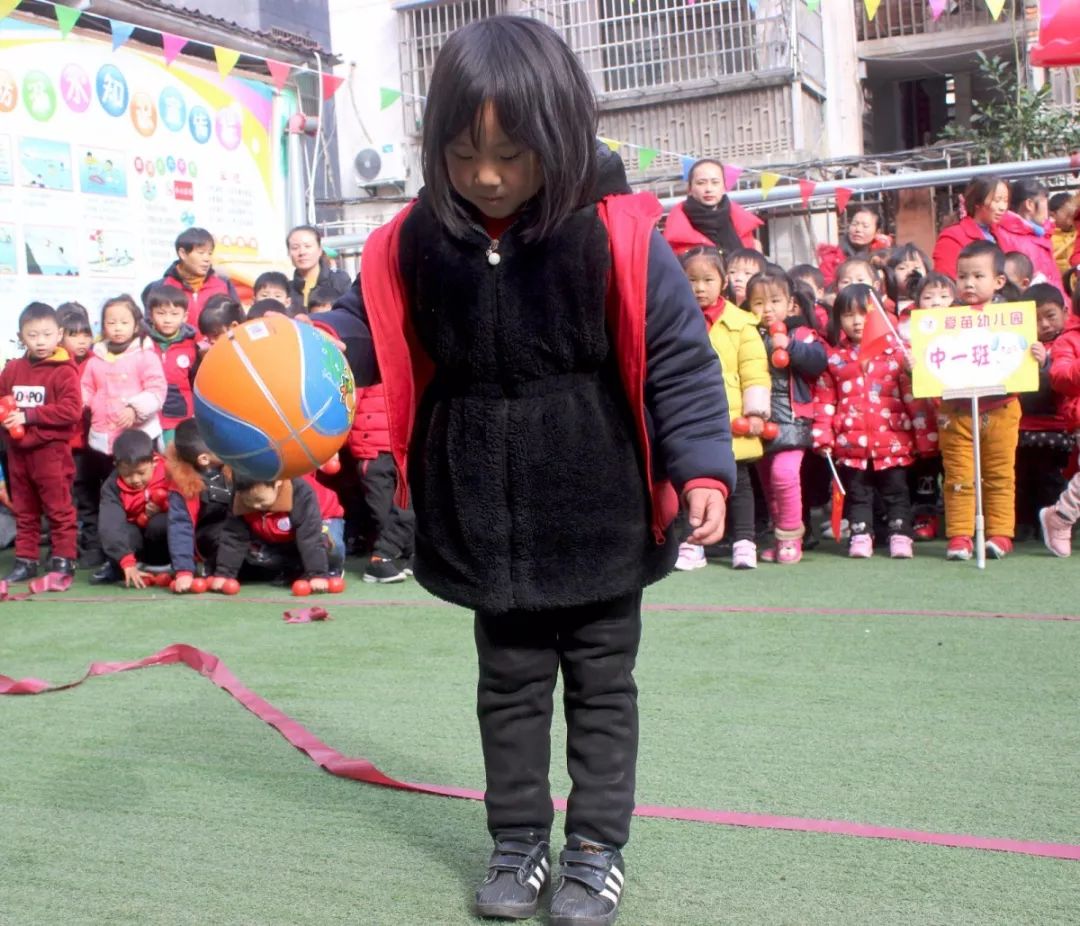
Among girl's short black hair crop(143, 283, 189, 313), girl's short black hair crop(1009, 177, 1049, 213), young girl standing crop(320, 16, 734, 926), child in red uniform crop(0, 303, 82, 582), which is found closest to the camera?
young girl standing crop(320, 16, 734, 926)

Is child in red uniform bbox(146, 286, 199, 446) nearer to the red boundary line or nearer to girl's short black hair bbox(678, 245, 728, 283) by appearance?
the red boundary line

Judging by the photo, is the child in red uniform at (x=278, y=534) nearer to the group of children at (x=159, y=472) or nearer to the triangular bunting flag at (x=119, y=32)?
the group of children at (x=159, y=472)

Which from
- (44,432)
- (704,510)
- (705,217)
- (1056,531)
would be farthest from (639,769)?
(705,217)

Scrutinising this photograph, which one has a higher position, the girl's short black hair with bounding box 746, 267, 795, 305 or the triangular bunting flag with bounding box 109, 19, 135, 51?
the triangular bunting flag with bounding box 109, 19, 135, 51

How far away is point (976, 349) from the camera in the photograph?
20.2 ft

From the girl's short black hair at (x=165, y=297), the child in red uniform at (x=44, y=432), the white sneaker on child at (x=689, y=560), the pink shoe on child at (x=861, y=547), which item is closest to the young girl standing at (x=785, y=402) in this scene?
the pink shoe on child at (x=861, y=547)

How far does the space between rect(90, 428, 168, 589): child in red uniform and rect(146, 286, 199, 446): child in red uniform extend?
0.42 meters

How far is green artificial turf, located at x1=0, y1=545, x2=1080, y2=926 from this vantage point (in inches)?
101

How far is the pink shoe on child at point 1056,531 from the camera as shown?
6.29m

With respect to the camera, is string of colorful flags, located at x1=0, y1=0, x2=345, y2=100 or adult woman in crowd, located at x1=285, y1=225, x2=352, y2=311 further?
string of colorful flags, located at x1=0, y1=0, x2=345, y2=100

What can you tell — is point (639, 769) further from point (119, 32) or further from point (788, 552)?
point (119, 32)

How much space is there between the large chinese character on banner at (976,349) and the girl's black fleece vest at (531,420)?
395 centimetres


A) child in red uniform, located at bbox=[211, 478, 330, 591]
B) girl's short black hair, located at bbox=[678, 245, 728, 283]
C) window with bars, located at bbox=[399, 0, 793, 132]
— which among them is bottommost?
child in red uniform, located at bbox=[211, 478, 330, 591]

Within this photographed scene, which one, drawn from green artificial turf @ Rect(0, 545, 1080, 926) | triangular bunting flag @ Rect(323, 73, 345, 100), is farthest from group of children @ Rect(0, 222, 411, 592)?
triangular bunting flag @ Rect(323, 73, 345, 100)
